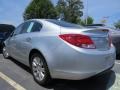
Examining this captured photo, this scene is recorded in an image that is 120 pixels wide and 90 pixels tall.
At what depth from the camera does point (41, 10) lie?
193 ft

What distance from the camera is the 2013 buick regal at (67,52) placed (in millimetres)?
5426

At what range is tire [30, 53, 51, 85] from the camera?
5949mm

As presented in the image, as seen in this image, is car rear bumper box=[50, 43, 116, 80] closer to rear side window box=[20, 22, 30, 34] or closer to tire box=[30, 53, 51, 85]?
tire box=[30, 53, 51, 85]

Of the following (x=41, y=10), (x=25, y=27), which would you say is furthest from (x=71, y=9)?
(x=25, y=27)

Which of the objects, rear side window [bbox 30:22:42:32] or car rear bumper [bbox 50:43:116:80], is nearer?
car rear bumper [bbox 50:43:116:80]

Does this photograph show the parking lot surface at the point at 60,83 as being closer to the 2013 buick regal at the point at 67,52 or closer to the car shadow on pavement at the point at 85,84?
the car shadow on pavement at the point at 85,84

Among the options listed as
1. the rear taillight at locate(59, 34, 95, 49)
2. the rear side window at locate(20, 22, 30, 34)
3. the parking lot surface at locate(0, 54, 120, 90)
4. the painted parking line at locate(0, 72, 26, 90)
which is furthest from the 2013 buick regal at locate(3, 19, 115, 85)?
the rear side window at locate(20, 22, 30, 34)

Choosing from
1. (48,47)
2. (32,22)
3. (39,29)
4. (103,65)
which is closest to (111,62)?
(103,65)

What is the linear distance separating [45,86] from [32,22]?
1796 mm

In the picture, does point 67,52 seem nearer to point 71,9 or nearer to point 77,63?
point 77,63

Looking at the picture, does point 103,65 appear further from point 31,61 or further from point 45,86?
point 31,61

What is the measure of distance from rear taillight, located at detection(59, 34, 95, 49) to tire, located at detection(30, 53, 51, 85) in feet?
2.63

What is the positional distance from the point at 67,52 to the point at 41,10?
177ft

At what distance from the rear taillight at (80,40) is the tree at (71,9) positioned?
54457 millimetres
